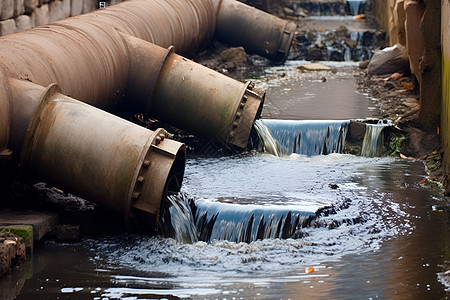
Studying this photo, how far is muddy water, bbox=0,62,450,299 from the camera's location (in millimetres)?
4582

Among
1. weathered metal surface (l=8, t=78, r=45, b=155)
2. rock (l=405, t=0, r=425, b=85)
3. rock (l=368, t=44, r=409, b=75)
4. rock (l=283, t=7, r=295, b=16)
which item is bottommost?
rock (l=283, t=7, r=295, b=16)

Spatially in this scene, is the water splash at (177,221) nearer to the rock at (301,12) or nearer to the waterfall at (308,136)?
the waterfall at (308,136)

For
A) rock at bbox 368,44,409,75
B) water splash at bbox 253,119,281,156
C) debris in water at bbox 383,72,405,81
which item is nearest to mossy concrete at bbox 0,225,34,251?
water splash at bbox 253,119,281,156

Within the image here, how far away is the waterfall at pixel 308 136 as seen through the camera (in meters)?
8.47

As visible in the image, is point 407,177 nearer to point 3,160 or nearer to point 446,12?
point 446,12

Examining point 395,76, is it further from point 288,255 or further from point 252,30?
point 288,255

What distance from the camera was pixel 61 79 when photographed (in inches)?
251

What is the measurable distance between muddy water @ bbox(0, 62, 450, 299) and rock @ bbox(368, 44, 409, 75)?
13.9ft

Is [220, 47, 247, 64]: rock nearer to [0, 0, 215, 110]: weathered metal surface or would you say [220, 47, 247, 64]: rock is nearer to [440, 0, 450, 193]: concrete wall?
[0, 0, 215, 110]: weathered metal surface

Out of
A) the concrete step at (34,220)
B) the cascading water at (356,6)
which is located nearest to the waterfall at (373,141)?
the concrete step at (34,220)

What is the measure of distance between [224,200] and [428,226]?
68.4 inches

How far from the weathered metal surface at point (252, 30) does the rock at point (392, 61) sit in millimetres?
2449

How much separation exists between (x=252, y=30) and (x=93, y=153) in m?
8.21

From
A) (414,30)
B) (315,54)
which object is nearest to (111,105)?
(414,30)
